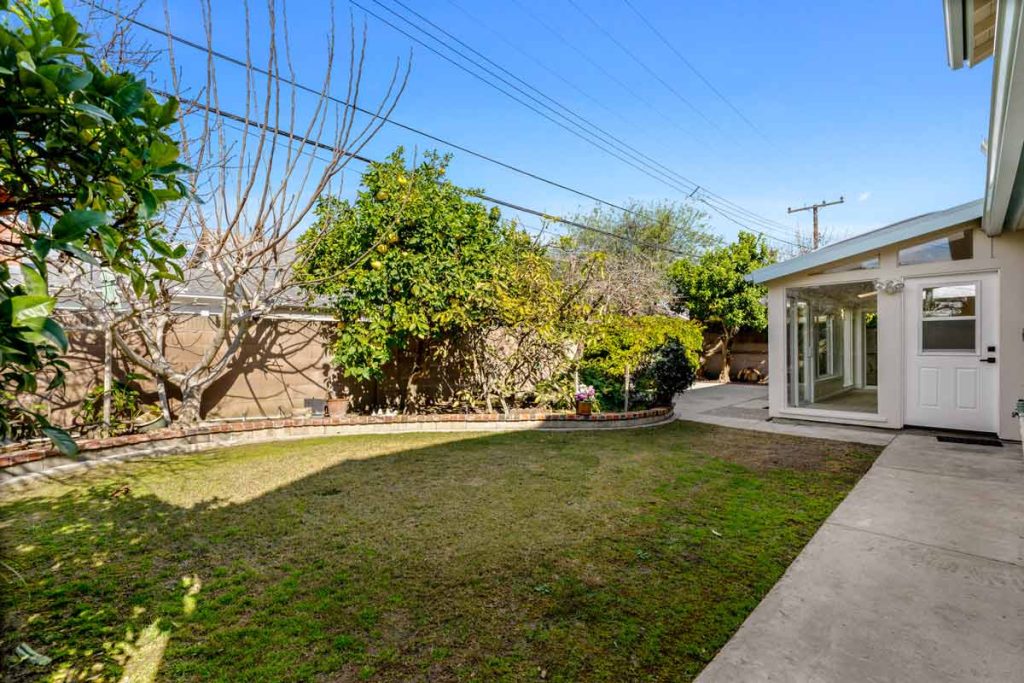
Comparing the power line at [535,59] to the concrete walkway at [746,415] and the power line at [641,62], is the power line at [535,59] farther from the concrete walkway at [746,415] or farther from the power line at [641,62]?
the concrete walkway at [746,415]

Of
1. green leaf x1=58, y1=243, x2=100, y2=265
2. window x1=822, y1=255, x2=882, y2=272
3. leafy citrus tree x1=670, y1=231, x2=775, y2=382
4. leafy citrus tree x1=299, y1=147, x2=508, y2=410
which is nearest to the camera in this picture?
green leaf x1=58, y1=243, x2=100, y2=265

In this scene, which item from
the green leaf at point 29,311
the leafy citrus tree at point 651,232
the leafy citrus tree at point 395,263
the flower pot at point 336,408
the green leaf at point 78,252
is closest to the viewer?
the green leaf at point 29,311

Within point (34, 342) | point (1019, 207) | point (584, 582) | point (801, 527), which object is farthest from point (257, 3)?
point (1019, 207)

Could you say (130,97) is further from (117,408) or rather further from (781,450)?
(781,450)

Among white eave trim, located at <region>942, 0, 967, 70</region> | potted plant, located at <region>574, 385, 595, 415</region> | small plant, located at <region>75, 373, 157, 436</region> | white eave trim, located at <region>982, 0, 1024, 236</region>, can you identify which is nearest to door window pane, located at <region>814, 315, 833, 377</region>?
white eave trim, located at <region>982, 0, 1024, 236</region>

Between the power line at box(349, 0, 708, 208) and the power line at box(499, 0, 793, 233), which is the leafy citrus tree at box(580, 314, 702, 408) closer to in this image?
the power line at box(349, 0, 708, 208)

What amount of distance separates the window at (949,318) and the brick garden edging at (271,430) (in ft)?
13.3

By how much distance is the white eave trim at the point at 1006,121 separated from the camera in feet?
8.13

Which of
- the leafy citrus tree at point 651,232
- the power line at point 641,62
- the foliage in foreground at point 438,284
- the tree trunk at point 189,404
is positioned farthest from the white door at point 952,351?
the leafy citrus tree at point 651,232

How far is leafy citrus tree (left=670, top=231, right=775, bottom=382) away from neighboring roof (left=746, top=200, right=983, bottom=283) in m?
6.64

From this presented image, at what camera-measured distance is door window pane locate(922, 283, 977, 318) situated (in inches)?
272

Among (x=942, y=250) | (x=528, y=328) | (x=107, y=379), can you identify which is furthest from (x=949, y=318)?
(x=107, y=379)

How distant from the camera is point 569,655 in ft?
7.35

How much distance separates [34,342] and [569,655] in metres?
2.30
